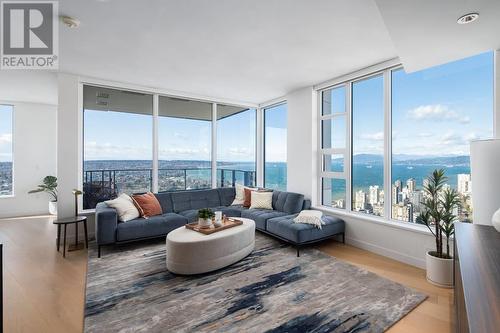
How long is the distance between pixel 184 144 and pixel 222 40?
2962 millimetres

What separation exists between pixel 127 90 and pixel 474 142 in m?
5.29

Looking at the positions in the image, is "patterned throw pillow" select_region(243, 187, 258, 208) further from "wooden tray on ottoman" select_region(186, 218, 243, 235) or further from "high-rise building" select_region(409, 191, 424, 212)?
"high-rise building" select_region(409, 191, 424, 212)

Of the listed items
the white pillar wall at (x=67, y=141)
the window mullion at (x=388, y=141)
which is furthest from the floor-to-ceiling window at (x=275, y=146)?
the white pillar wall at (x=67, y=141)

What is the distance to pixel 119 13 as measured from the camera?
2498mm

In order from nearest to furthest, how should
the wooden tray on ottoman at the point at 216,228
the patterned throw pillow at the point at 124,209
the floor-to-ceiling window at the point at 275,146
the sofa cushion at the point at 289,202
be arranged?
the wooden tray on ottoman at the point at 216,228, the patterned throw pillow at the point at 124,209, the sofa cushion at the point at 289,202, the floor-to-ceiling window at the point at 275,146

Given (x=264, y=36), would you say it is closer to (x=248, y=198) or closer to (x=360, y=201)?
(x=360, y=201)

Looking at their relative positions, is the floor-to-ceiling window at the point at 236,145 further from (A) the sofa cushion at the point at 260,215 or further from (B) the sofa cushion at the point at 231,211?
(A) the sofa cushion at the point at 260,215

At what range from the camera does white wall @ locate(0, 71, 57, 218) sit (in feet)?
19.9

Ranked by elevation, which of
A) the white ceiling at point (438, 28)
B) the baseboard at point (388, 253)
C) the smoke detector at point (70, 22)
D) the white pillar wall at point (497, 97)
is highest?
the smoke detector at point (70, 22)

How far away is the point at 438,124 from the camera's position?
3355 mm

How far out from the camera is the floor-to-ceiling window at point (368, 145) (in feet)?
12.9

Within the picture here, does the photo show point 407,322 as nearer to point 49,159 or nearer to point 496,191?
point 496,191

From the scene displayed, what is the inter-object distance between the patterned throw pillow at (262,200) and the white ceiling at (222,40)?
7.16 ft

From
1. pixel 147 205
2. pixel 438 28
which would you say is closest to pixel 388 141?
pixel 438 28
